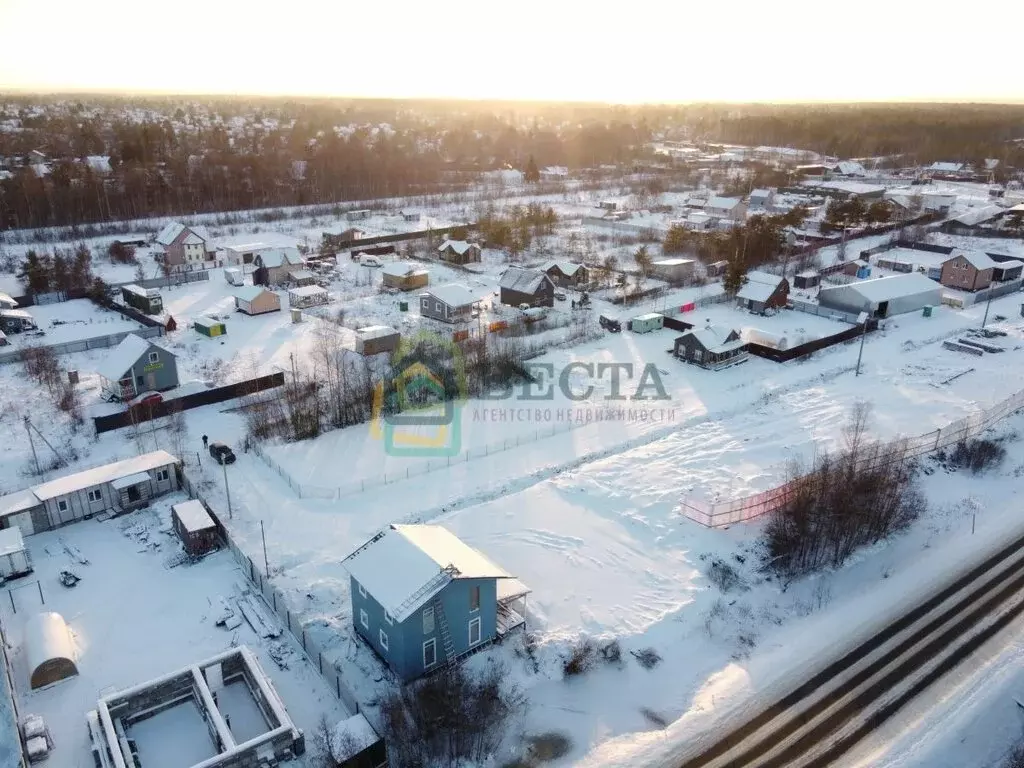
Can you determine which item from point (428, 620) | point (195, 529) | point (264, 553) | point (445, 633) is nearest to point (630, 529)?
point (445, 633)

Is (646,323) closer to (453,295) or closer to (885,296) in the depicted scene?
(453,295)

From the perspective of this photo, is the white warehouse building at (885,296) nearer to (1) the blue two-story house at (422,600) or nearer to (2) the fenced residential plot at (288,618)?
(1) the blue two-story house at (422,600)

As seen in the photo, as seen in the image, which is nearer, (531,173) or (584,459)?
(584,459)

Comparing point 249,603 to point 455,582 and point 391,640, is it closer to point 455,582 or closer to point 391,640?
point 391,640

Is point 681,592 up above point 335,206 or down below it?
below

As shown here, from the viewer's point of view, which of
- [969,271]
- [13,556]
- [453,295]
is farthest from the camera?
[969,271]

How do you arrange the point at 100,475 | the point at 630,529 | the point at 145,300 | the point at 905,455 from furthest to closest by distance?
the point at 145,300 < the point at 905,455 < the point at 100,475 < the point at 630,529

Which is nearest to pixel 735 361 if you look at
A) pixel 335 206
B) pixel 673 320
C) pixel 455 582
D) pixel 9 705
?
pixel 673 320
